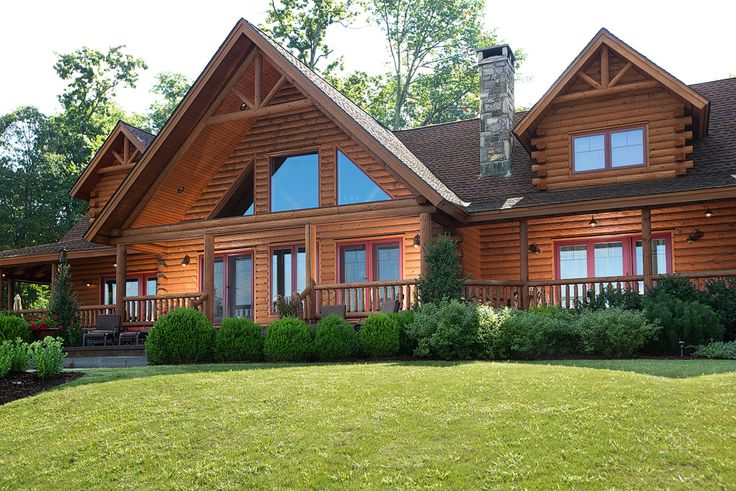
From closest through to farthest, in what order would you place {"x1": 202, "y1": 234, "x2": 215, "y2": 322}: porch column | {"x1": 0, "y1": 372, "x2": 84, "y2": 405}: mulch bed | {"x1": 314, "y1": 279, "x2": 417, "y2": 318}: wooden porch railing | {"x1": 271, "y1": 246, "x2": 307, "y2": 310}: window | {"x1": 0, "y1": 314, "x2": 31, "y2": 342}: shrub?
{"x1": 0, "y1": 372, "x2": 84, "y2": 405}: mulch bed, {"x1": 314, "y1": 279, "x2": 417, "y2": 318}: wooden porch railing, {"x1": 0, "y1": 314, "x2": 31, "y2": 342}: shrub, {"x1": 202, "y1": 234, "x2": 215, "y2": 322}: porch column, {"x1": 271, "y1": 246, "x2": 307, "y2": 310}: window

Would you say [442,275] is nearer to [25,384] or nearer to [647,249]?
[647,249]

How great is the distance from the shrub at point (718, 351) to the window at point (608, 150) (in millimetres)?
6022

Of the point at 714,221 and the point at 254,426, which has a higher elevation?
the point at 714,221

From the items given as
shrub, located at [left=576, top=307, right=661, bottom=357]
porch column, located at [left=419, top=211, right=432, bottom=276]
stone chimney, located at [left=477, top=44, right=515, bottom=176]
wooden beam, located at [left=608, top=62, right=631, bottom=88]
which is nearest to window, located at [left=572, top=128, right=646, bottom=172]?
wooden beam, located at [left=608, top=62, right=631, bottom=88]

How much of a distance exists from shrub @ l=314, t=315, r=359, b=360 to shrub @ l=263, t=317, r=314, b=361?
20 centimetres

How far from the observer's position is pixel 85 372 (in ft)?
46.4

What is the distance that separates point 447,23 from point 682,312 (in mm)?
29075

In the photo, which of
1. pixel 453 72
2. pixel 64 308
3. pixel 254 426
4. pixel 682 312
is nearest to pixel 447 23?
pixel 453 72

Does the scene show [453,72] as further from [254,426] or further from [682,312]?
[254,426]

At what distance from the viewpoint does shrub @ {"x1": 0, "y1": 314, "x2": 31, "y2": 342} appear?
742 inches

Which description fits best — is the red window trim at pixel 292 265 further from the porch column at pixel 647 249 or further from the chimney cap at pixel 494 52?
the porch column at pixel 647 249

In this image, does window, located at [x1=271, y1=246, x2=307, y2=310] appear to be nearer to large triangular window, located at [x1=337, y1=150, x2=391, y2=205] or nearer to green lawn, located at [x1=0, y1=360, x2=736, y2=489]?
large triangular window, located at [x1=337, y1=150, x2=391, y2=205]

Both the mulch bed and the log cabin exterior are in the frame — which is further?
the log cabin exterior

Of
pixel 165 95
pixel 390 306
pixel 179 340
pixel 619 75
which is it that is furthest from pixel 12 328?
pixel 165 95
